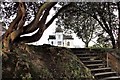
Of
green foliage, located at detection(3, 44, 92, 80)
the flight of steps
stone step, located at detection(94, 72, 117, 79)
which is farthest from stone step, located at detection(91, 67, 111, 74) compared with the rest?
green foliage, located at detection(3, 44, 92, 80)

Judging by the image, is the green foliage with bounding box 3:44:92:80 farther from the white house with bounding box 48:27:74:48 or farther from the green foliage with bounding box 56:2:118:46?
the white house with bounding box 48:27:74:48

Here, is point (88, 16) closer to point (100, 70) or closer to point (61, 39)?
A: point (61, 39)

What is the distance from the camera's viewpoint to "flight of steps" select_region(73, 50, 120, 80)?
6709mm

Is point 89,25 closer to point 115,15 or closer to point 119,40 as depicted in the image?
point 115,15

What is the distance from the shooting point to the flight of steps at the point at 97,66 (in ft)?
22.0

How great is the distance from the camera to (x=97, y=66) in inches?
287

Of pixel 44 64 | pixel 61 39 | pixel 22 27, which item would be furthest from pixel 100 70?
pixel 61 39

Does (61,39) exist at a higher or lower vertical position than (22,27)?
lower

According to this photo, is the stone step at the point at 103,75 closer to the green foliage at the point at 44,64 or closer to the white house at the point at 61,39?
the green foliage at the point at 44,64

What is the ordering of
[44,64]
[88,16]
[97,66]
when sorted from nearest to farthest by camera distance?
[44,64] < [97,66] < [88,16]

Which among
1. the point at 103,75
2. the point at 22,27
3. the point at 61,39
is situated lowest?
the point at 103,75

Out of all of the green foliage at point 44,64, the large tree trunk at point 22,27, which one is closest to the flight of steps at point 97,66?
the green foliage at point 44,64

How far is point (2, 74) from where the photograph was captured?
16.7 feet

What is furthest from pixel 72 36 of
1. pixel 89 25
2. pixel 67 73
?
pixel 67 73
